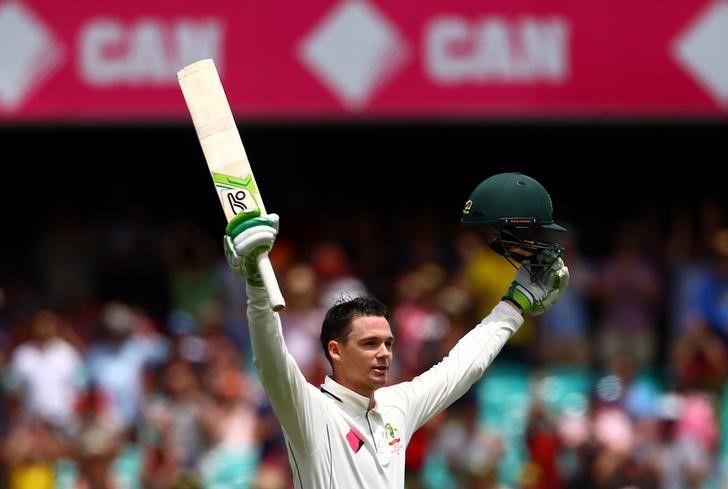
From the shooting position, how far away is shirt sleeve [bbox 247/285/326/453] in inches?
176

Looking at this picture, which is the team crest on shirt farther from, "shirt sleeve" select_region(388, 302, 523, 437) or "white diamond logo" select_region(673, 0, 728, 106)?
"white diamond logo" select_region(673, 0, 728, 106)

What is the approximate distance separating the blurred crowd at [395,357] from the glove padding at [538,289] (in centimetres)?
388

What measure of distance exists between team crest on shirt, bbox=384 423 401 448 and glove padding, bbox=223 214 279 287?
2.77 feet

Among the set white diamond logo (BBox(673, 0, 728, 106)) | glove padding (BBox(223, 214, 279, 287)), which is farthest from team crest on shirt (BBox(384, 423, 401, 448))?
white diamond logo (BBox(673, 0, 728, 106))

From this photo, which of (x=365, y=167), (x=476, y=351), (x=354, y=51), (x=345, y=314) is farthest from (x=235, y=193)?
(x=365, y=167)

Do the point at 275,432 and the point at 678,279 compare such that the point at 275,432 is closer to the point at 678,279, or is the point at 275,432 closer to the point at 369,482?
the point at 678,279

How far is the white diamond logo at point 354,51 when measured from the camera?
11609 mm

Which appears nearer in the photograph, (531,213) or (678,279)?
(531,213)

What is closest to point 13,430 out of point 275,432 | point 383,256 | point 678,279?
point 275,432

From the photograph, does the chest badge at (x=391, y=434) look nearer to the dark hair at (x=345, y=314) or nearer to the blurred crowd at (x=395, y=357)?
the dark hair at (x=345, y=314)

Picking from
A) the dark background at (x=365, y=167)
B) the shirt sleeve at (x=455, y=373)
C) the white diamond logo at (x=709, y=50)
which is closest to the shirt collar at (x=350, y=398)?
the shirt sleeve at (x=455, y=373)

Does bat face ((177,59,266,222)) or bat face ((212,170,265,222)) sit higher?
bat face ((177,59,266,222))

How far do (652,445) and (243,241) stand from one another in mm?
5826

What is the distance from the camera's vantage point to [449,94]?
465 inches
